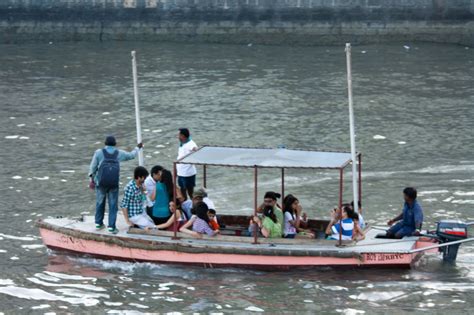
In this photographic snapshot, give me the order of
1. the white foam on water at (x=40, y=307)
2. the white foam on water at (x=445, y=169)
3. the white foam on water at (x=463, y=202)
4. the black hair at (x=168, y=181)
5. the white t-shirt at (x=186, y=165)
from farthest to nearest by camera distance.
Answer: the white foam on water at (x=445, y=169) < the white foam on water at (x=463, y=202) < the white t-shirt at (x=186, y=165) < the black hair at (x=168, y=181) < the white foam on water at (x=40, y=307)

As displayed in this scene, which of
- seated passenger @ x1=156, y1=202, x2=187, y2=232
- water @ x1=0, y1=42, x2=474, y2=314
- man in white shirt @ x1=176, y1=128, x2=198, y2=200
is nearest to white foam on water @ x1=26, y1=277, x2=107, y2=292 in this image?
water @ x1=0, y1=42, x2=474, y2=314

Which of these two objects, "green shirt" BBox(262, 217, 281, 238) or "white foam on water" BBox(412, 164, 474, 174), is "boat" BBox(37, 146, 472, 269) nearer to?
"green shirt" BBox(262, 217, 281, 238)

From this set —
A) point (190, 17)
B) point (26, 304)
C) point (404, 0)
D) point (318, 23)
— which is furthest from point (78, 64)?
point (26, 304)

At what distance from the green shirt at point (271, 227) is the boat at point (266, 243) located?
0.50 ft

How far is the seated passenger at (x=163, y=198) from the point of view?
17.6 m

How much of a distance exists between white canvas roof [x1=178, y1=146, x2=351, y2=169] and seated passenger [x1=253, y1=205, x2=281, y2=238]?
2.26 feet

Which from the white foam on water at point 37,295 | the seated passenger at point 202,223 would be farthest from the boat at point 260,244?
the white foam on water at point 37,295

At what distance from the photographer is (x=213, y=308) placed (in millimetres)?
15969

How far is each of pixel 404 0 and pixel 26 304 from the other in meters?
26.6

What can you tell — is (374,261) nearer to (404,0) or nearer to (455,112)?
(455,112)

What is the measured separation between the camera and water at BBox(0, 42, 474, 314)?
16.5m

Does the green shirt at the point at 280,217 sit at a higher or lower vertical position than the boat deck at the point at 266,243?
higher

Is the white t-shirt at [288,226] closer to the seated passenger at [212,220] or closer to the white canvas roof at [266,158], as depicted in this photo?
the white canvas roof at [266,158]

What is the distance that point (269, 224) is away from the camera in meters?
17.0
